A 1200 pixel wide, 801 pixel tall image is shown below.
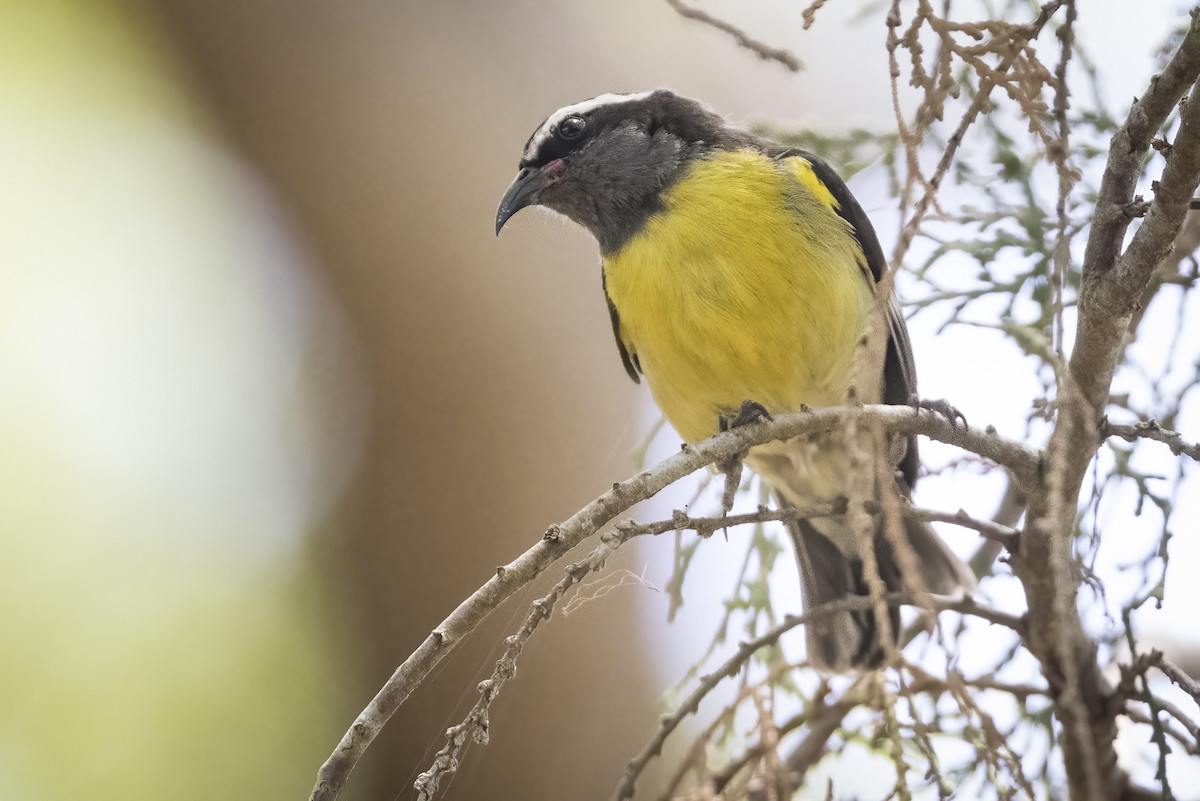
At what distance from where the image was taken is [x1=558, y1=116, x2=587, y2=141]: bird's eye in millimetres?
1498

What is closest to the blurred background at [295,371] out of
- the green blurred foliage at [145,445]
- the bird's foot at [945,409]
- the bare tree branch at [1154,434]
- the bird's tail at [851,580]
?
the green blurred foliage at [145,445]

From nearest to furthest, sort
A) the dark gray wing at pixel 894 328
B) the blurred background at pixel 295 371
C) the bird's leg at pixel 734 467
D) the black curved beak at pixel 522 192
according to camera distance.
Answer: the bird's leg at pixel 734 467
the blurred background at pixel 295 371
the dark gray wing at pixel 894 328
the black curved beak at pixel 522 192

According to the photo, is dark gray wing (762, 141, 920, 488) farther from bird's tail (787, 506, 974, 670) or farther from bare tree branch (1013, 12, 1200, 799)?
bare tree branch (1013, 12, 1200, 799)

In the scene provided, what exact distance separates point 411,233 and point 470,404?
0.30m

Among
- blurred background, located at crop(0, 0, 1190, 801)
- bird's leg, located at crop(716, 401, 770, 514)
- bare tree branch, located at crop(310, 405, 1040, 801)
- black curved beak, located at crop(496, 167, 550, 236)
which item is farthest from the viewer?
black curved beak, located at crop(496, 167, 550, 236)

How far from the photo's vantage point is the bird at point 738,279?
4.17 ft

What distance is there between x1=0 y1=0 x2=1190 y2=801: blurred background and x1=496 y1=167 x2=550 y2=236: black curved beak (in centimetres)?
8

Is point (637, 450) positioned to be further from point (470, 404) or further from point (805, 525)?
point (805, 525)

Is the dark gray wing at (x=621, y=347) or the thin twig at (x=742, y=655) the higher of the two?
the dark gray wing at (x=621, y=347)

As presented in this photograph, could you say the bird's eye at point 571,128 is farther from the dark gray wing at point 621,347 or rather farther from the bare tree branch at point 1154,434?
the bare tree branch at point 1154,434

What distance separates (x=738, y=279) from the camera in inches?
50.1

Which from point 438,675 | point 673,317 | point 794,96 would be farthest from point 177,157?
point 438,675

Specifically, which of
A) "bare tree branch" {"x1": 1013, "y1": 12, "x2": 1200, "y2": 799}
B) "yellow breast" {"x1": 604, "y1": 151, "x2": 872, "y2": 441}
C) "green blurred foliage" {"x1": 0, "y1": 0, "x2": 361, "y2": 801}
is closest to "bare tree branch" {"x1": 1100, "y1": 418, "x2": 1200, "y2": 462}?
"bare tree branch" {"x1": 1013, "y1": 12, "x2": 1200, "y2": 799}

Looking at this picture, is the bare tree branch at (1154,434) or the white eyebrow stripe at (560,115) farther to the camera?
the white eyebrow stripe at (560,115)
